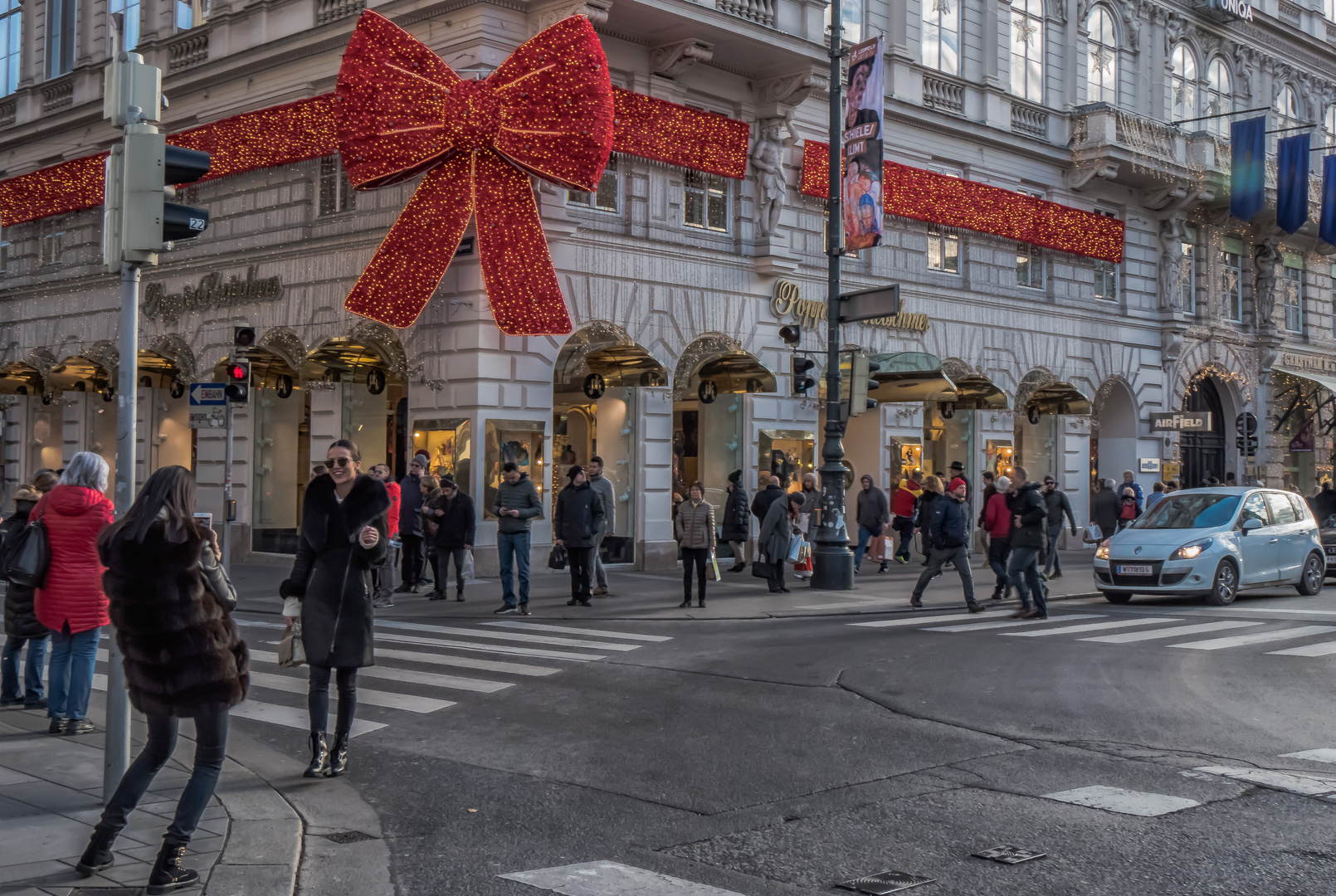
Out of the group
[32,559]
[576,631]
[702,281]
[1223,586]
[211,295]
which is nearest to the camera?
[32,559]

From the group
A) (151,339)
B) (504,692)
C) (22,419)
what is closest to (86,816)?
(504,692)

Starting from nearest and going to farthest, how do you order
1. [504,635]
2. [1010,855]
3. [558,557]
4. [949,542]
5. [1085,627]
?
[1010,855]
[504,635]
[1085,627]
[949,542]
[558,557]

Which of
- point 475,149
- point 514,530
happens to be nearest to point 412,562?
point 514,530

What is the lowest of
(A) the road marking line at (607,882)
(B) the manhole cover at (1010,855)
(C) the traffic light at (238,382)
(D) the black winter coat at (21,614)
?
(A) the road marking line at (607,882)

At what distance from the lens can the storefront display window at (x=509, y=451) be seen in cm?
2000

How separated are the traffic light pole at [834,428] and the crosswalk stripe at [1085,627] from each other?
13.7 feet

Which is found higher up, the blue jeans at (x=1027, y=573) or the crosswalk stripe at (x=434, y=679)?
the blue jeans at (x=1027, y=573)

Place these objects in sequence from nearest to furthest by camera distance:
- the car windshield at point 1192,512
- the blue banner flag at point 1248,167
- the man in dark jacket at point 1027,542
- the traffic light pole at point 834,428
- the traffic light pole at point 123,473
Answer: the traffic light pole at point 123,473 → the man in dark jacket at point 1027,542 → the car windshield at point 1192,512 → the traffic light pole at point 834,428 → the blue banner flag at point 1248,167

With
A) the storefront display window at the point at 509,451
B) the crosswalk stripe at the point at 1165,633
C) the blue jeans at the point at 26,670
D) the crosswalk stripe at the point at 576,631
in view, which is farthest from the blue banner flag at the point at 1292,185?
the blue jeans at the point at 26,670

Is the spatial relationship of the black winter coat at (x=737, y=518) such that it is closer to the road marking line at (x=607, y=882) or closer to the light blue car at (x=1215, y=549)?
the light blue car at (x=1215, y=549)

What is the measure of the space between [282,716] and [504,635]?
481 centimetres

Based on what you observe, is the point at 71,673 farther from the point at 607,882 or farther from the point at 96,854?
the point at 607,882

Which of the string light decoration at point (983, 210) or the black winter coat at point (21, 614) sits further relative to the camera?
the string light decoration at point (983, 210)

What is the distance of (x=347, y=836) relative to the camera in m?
6.04
